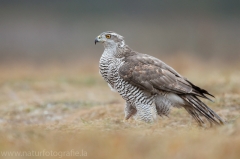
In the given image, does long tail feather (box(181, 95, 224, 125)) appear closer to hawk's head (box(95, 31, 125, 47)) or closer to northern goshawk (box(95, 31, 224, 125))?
northern goshawk (box(95, 31, 224, 125))

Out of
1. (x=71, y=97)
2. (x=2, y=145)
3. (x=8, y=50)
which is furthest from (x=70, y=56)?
(x=2, y=145)

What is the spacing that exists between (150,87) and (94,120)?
93 cm

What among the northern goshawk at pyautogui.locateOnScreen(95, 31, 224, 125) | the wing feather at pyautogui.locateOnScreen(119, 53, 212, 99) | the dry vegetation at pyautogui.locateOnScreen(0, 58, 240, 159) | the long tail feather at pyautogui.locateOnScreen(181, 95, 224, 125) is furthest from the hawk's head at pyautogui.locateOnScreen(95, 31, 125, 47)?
the long tail feather at pyautogui.locateOnScreen(181, 95, 224, 125)

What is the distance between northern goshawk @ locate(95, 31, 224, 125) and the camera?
813 centimetres

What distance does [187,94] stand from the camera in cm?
825

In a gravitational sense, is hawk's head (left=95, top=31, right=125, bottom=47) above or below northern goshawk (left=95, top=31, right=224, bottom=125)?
above

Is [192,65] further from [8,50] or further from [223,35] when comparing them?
[8,50]

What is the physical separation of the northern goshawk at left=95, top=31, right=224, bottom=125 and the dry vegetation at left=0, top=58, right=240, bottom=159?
0.90 feet

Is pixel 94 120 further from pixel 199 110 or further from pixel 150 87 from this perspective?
pixel 199 110

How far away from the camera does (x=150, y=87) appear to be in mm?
8117

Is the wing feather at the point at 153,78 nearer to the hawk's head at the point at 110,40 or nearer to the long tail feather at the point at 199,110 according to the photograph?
the long tail feather at the point at 199,110

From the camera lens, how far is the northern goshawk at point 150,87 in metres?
8.13

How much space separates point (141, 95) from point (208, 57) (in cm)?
1154

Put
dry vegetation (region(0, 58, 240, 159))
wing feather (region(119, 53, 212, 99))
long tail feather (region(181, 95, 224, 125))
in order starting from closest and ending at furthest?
dry vegetation (region(0, 58, 240, 159)) < long tail feather (region(181, 95, 224, 125)) < wing feather (region(119, 53, 212, 99))
